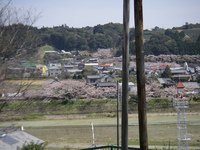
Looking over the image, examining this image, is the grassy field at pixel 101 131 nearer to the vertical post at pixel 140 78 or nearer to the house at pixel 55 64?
the vertical post at pixel 140 78

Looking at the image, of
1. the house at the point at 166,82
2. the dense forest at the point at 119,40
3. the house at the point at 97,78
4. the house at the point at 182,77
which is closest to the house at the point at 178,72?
the house at the point at 182,77

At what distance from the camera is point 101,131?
13445 millimetres

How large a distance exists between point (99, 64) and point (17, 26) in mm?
31194

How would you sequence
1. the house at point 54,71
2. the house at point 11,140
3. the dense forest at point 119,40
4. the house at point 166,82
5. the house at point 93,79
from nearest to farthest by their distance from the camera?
the house at point 11,140
the house at point 166,82
the house at point 93,79
the house at point 54,71
the dense forest at point 119,40

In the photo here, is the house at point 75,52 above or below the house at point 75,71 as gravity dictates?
above

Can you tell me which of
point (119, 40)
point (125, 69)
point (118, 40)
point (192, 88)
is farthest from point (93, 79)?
point (125, 69)

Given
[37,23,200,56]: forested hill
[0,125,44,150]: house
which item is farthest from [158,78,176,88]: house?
[0,125,44,150]: house

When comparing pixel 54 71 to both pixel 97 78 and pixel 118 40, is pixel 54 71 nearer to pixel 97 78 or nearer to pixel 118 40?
pixel 97 78

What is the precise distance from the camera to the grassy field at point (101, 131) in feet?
36.5

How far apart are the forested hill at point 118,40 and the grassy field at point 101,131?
721 inches

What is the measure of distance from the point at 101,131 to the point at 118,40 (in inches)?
1328

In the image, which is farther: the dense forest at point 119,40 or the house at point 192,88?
the dense forest at point 119,40

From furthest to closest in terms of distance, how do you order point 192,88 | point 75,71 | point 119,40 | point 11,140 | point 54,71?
point 119,40 → point 54,71 → point 75,71 → point 192,88 → point 11,140

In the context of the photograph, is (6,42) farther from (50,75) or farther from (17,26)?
(50,75)
